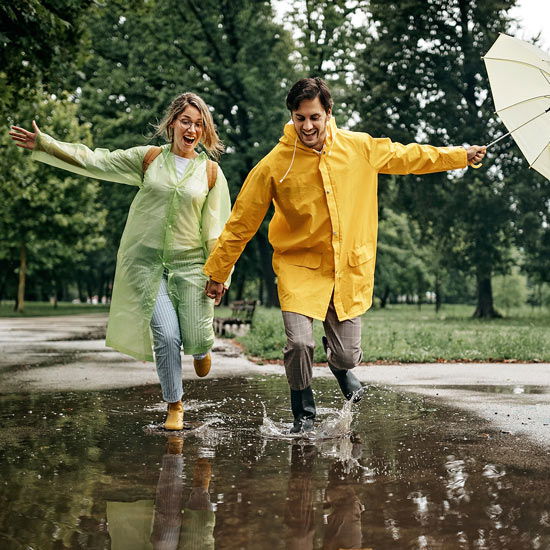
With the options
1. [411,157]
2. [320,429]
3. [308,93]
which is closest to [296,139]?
[308,93]

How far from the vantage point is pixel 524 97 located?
546 cm

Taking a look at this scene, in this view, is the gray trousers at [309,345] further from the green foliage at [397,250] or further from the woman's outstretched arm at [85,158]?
the green foliage at [397,250]

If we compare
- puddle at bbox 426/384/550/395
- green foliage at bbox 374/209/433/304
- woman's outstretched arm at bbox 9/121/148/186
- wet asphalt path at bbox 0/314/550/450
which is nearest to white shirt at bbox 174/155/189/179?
woman's outstretched arm at bbox 9/121/148/186

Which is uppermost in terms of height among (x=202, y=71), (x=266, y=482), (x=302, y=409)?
(x=202, y=71)

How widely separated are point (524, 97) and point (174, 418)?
11.0 feet

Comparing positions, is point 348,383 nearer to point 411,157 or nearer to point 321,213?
point 321,213

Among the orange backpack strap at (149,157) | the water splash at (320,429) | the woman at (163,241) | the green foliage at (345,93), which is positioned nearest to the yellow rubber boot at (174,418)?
the woman at (163,241)

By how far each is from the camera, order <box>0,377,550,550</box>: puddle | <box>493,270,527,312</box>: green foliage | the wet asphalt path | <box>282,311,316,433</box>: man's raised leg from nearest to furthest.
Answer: <box>0,377,550,550</box>: puddle → <box>282,311,316,433</box>: man's raised leg → the wet asphalt path → <box>493,270,527,312</box>: green foliage

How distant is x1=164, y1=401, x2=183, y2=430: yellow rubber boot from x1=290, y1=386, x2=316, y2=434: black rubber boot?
79 centimetres

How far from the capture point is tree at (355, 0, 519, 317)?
29.2 meters

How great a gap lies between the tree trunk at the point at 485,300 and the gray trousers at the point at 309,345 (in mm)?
26512

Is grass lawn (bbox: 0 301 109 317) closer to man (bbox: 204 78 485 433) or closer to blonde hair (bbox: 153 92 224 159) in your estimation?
blonde hair (bbox: 153 92 224 159)

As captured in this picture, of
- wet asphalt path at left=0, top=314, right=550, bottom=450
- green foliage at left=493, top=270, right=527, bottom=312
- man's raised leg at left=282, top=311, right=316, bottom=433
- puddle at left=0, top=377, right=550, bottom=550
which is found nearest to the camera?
puddle at left=0, top=377, right=550, bottom=550

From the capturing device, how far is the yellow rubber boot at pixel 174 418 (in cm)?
529
